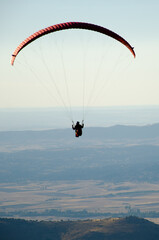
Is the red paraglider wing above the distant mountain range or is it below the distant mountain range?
above

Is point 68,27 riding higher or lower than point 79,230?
higher

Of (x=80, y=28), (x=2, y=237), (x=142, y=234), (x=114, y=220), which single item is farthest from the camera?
(x=114, y=220)

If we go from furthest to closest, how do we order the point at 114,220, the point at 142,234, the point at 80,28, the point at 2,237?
the point at 114,220
the point at 142,234
the point at 2,237
the point at 80,28

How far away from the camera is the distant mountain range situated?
173375mm

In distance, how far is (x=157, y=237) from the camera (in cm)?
17450

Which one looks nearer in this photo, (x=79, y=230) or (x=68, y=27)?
(x=68, y=27)

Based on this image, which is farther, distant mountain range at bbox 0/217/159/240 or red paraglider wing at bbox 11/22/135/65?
distant mountain range at bbox 0/217/159/240

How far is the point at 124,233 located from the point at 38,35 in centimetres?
13079

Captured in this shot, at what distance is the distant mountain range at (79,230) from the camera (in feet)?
569

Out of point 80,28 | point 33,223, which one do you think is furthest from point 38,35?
point 33,223

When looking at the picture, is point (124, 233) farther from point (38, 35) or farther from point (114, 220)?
point (38, 35)

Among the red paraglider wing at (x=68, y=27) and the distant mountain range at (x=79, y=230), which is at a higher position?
the red paraglider wing at (x=68, y=27)

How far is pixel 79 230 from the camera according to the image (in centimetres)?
18675

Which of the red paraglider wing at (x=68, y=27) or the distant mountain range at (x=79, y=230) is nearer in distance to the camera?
the red paraglider wing at (x=68, y=27)
